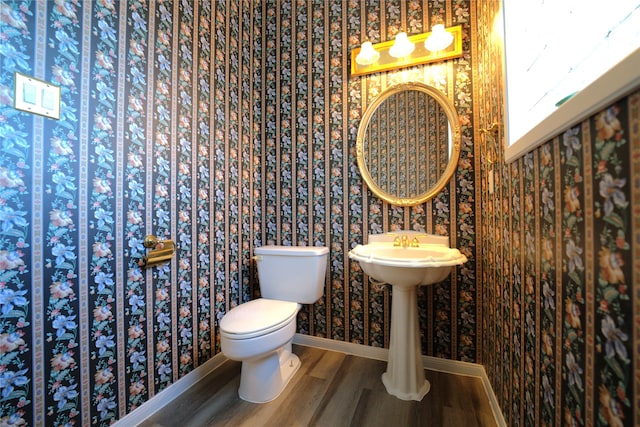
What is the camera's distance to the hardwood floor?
1.22 metres

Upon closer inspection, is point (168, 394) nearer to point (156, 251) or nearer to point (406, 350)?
point (156, 251)

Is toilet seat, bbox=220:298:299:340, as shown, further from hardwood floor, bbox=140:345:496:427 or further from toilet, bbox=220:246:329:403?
hardwood floor, bbox=140:345:496:427

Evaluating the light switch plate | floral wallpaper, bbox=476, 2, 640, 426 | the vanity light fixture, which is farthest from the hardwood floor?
the vanity light fixture

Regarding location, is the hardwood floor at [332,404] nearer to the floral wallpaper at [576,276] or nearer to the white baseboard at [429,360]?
the white baseboard at [429,360]

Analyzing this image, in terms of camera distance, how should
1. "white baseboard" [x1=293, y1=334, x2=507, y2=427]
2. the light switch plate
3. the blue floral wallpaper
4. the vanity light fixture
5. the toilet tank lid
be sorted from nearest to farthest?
the blue floral wallpaper
the light switch plate
"white baseboard" [x1=293, y1=334, x2=507, y2=427]
the vanity light fixture
the toilet tank lid

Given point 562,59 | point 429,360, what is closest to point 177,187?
point 562,59

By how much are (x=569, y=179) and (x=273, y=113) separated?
188 centimetres

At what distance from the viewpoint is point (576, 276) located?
1.87ft

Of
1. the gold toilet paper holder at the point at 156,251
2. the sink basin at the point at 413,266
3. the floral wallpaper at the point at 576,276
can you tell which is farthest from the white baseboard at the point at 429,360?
the gold toilet paper holder at the point at 156,251

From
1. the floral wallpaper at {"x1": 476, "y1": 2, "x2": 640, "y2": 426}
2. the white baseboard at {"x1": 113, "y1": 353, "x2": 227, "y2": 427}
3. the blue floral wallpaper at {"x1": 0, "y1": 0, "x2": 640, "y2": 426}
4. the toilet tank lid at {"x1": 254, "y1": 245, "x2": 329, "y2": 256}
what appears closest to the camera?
the floral wallpaper at {"x1": 476, "y1": 2, "x2": 640, "y2": 426}

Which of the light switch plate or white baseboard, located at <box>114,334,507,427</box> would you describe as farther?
white baseboard, located at <box>114,334,507,427</box>

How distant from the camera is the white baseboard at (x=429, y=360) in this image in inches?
52.1

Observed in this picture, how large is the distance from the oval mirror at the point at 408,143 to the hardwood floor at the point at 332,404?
108cm

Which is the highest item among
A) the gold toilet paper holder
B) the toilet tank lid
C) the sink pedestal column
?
the gold toilet paper holder
